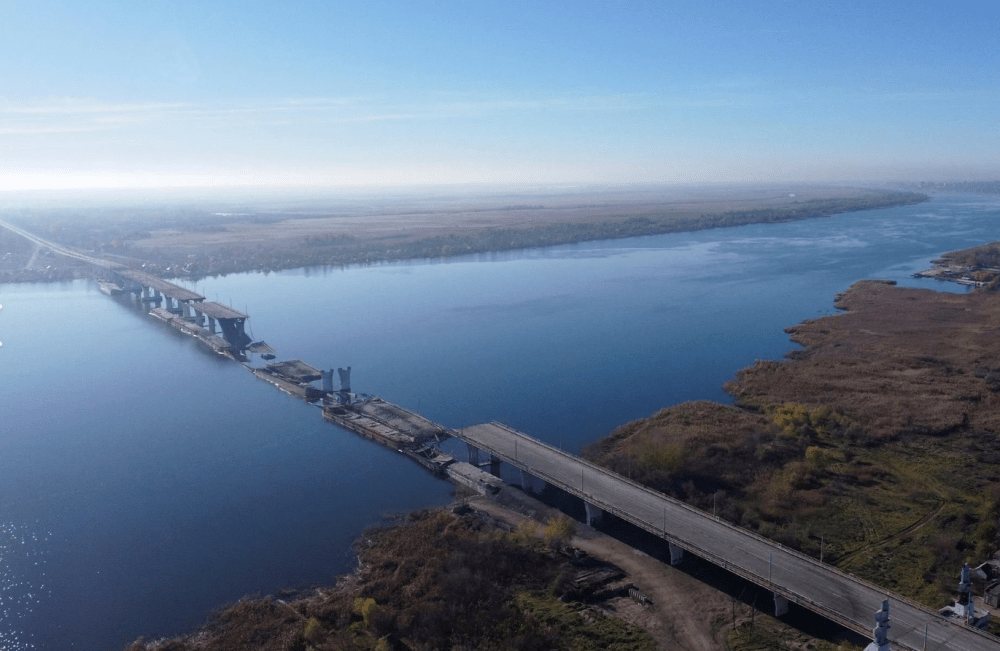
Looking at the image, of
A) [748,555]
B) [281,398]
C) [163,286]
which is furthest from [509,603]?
[163,286]

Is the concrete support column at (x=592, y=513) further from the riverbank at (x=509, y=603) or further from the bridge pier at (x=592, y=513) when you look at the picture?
the riverbank at (x=509, y=603)

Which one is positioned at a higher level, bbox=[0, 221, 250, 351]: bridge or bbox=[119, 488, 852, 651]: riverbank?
bbox=[0, 221, 250, 351]: bridge

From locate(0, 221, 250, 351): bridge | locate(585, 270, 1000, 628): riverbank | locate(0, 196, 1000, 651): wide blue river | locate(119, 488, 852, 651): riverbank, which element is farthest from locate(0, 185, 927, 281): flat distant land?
locate(119, 488, 852, 651): riverbank

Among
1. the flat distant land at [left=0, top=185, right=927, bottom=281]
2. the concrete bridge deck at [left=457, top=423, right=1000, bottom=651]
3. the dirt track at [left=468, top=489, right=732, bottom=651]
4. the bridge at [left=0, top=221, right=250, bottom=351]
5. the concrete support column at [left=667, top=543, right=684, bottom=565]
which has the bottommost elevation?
the dirt track at [left=468, top=489, right=732, bottom=651]

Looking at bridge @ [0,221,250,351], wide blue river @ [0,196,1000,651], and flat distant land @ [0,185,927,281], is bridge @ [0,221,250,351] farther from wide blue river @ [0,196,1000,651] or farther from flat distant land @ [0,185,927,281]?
flat distant land @ [0,185,927,281]

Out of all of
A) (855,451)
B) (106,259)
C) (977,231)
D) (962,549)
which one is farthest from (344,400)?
(977,231)

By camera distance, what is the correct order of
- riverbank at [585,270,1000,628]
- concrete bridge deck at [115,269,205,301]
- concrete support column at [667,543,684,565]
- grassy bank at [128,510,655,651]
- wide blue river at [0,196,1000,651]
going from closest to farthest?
grassy bank at [128,510,655,651] < concrete support column at [667,543,684,565] < riverbank at [585,270,1000,628] < wide blue river at [0,196,1000,651] < concrete bridge deck at [115,269,205,301]

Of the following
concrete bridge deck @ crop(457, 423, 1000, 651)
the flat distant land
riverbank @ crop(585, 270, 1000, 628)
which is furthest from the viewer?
the flat distant land

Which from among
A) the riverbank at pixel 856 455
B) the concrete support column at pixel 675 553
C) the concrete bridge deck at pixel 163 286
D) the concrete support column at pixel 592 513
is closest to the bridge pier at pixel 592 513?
the concrete support column at pixel 592 513
